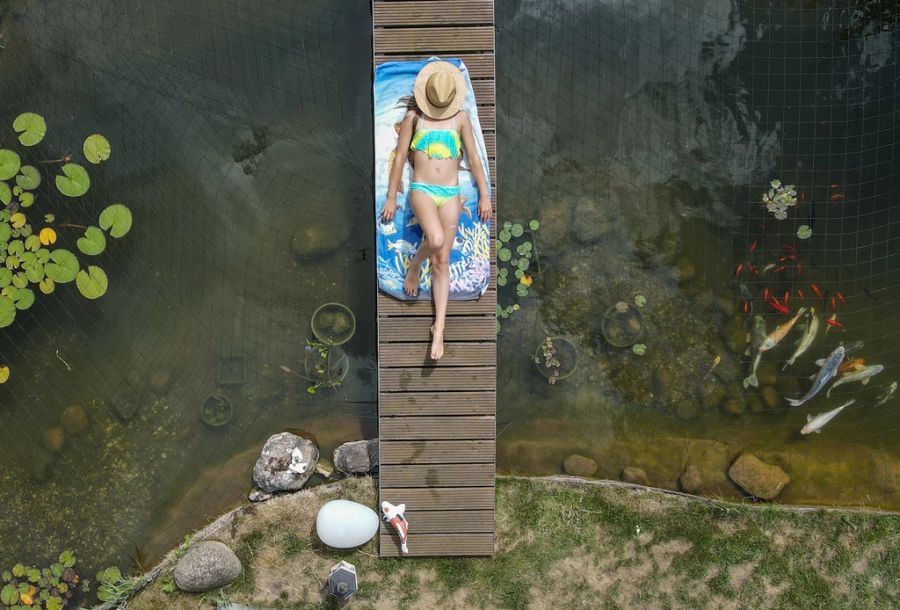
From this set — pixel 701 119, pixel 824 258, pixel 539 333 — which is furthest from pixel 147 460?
pixel 824 258

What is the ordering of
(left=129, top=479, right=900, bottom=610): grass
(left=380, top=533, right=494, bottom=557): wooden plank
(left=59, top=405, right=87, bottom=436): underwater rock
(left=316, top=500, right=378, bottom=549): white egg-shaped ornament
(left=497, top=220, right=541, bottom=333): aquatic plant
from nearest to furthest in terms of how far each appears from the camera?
(left=316, top=500, right=378, bottom=549): white egg-shaped ornament, (left=380, top=533, right=494, bottom=557): wooden plank, (left=129, top=479, right=900, bottom=610): grass, (left=497, top=220, right=541, bottom=333): aquatic plant, (left=59, top=405, right=87, bottom=436): underwater rock

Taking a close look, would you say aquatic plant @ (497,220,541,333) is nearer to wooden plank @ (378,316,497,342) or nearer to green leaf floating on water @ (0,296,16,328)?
wooden plank @ (378,316,497,342)

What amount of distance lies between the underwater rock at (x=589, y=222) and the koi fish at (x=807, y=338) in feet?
6.43

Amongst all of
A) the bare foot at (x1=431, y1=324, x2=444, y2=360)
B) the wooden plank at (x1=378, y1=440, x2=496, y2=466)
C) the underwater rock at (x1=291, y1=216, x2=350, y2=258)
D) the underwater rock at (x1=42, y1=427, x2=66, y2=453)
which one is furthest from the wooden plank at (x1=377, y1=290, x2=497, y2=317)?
the underwater rock at (x1=42, y1=427, x2=66, y2=453)

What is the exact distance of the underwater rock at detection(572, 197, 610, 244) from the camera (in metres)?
5.37

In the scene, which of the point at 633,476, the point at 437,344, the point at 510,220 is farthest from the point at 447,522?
the point at 510,220

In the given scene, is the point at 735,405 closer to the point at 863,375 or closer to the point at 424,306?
the point at 863,375

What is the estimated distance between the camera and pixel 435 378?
16.0ft

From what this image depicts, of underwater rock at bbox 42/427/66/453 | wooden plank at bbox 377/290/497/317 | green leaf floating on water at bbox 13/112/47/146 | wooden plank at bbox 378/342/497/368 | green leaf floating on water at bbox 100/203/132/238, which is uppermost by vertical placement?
green leaf floating on water at bbox 13/112/47/146

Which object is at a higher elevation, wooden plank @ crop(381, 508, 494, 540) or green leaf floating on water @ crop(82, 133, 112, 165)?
green leaf floating on water @ crop(82, 133, 112, 165)

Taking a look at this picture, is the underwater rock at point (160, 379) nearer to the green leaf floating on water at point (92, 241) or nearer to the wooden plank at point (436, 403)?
the green leaf floating on water at point (92, 241)

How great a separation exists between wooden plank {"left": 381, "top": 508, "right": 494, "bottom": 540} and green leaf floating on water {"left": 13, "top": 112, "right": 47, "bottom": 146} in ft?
14.4

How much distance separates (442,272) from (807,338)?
3361mm

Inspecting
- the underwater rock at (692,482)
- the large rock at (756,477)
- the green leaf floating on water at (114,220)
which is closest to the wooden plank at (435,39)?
the green leaf floating on water at (114,220)
